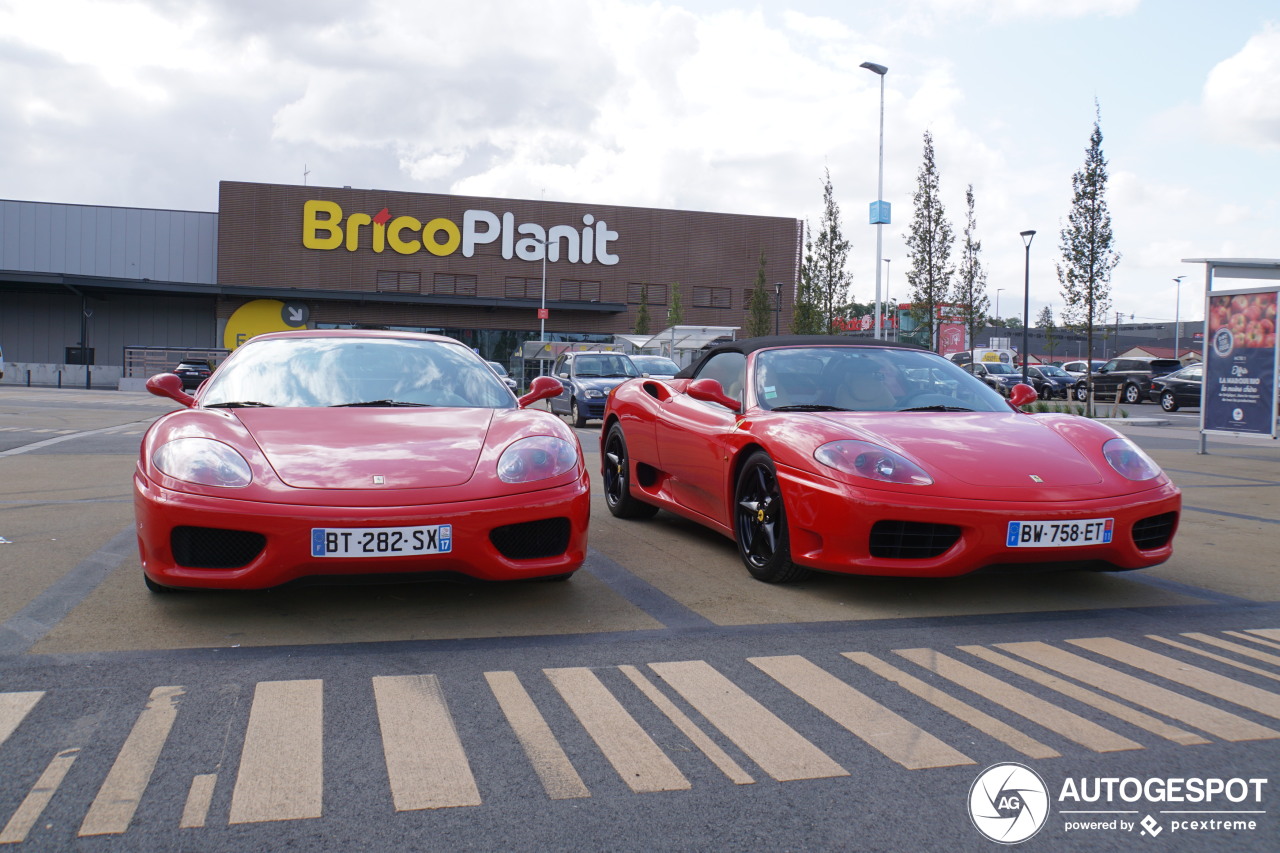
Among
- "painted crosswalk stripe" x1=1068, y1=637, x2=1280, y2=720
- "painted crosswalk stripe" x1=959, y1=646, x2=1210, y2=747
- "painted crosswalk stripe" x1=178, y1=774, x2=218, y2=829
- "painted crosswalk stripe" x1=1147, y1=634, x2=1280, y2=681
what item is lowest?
"painted crosswalk stripe" x1=178, y1=774, x2=218, y2=829

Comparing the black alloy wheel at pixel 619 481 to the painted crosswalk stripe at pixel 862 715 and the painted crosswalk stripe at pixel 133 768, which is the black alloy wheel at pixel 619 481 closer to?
the painted crosswalk stripe at pixel 862 715

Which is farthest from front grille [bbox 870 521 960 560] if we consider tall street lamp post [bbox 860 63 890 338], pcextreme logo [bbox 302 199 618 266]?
pcextreme logo [bbox 302 199 618 266]

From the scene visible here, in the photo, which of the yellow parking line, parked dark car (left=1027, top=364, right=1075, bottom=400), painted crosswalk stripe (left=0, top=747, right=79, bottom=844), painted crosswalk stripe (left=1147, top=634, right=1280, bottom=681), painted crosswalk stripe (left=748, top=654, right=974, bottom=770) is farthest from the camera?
parked dark car (left=1027, top=364, right=1075, bottom=400)

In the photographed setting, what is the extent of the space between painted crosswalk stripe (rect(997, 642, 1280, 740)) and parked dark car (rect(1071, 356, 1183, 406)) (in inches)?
1142

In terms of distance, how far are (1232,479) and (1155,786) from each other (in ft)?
30.0

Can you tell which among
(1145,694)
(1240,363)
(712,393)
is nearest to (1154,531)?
(1145,694)

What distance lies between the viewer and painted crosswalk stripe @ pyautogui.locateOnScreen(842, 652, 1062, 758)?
2.92 metres

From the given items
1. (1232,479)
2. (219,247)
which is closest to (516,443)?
(1232,479)

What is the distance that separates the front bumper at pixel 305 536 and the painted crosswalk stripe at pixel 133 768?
0.69 metres

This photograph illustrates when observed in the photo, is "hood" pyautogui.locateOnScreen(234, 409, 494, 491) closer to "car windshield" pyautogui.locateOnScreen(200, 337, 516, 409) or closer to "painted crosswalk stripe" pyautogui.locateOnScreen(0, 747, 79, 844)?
"car windshield" pyautogui.locateOnScreen(200, 337, 516, 409)

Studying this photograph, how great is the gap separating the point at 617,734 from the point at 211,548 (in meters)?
1.91

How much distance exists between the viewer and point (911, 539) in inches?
175

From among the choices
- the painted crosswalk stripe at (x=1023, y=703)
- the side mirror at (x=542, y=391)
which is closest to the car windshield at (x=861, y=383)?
the side mirror at (x=542, y=391)

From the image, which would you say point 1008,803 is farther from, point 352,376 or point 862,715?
point 352,376
